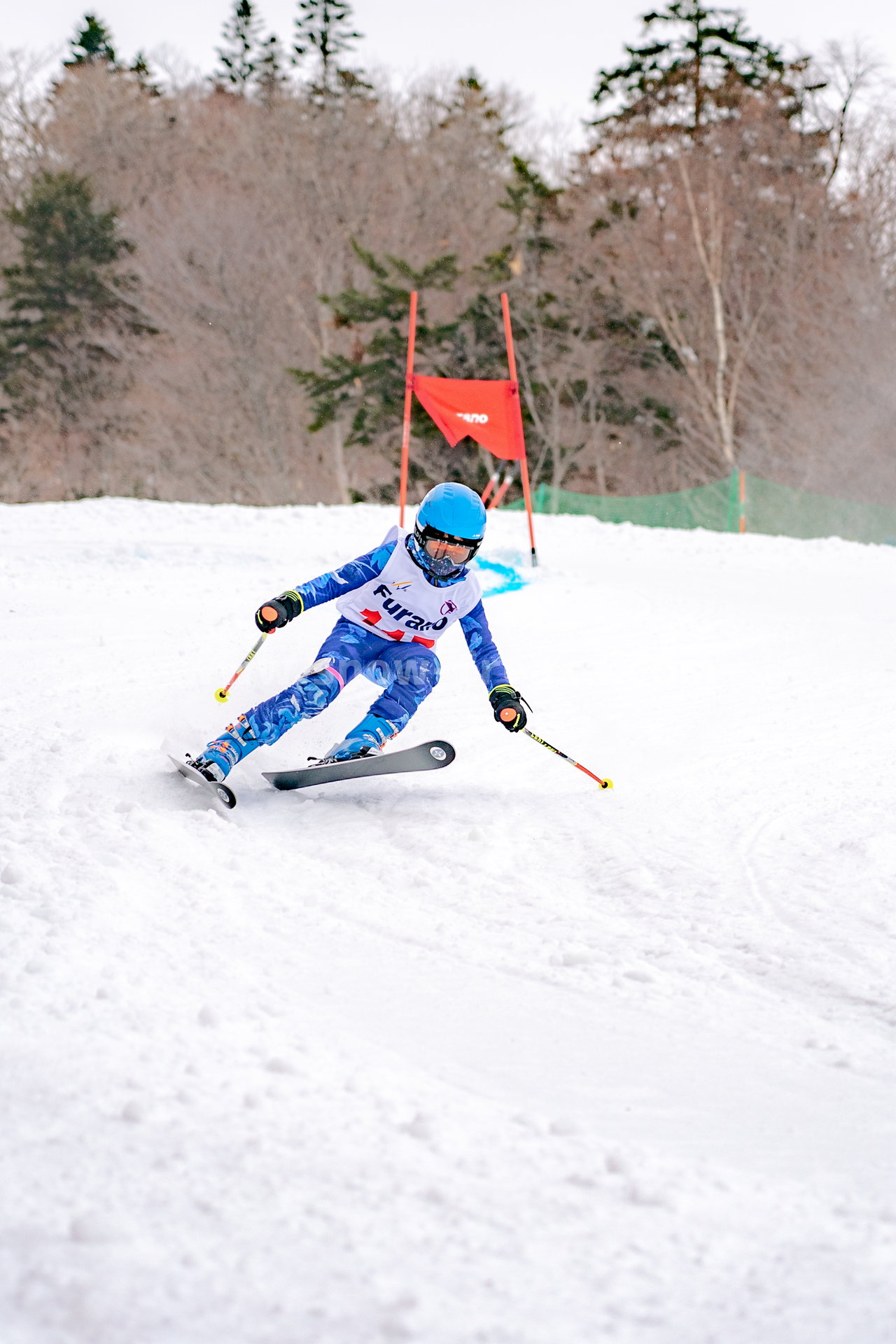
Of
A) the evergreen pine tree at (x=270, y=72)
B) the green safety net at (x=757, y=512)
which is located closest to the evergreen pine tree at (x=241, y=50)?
the evergreen pine tree at (x=270, y=72)

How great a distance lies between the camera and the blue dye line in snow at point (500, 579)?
30.4 feet

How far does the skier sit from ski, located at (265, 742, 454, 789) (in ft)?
0.76

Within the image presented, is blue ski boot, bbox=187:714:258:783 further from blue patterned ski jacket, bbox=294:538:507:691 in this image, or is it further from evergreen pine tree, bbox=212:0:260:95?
evergreen pine tree, bbox=212:0:260:95

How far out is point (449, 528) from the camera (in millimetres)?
4480

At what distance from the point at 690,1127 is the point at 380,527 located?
10358 mm

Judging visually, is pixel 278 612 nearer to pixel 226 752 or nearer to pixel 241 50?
pixel 226 752

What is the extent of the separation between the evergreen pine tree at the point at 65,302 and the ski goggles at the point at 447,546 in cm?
2330

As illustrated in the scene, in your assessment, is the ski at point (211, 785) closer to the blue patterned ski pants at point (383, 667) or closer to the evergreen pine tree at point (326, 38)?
the blue patterned ski pants at point (383, 667)

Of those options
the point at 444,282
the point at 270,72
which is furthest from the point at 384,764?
the point at 270,72

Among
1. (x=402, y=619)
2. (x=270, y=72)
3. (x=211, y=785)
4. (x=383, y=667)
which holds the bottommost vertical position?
(x=211, y=785)


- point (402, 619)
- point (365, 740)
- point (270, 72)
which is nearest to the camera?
point (365, 740)

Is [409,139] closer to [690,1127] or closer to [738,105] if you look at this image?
[738,105]

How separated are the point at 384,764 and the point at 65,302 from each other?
24.7 m

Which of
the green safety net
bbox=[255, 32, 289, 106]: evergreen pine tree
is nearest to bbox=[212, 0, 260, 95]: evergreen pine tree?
bbox=[255, 32, 289, 106]: evergreen pine tree
